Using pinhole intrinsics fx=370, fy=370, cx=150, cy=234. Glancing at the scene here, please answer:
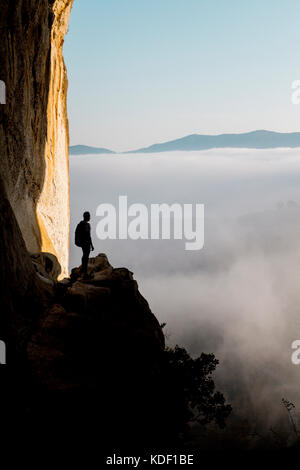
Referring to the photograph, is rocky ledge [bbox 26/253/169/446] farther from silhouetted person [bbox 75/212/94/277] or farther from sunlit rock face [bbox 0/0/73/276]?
sunlit rock face [bbox 0/0/73/276]

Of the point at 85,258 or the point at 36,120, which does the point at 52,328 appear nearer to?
the point at 85,258

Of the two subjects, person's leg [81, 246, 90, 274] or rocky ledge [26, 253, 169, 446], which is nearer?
rocky ledge [26, 253, 169, 446]

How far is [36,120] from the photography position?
26797 mm

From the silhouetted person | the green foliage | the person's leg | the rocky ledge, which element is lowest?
the green foliage

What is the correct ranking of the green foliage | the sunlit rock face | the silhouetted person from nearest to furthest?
the silhouetted person < the sunlit rock face < the green foliage

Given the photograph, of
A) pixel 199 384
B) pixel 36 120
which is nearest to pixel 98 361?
pixel 199 384

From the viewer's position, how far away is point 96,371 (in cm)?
1549

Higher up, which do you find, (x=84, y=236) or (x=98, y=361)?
(x=84, y=236)

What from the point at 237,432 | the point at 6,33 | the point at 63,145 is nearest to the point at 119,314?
the point at 6,33

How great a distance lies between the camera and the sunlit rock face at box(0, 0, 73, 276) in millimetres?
19859

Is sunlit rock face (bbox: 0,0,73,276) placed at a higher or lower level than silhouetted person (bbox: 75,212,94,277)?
higher

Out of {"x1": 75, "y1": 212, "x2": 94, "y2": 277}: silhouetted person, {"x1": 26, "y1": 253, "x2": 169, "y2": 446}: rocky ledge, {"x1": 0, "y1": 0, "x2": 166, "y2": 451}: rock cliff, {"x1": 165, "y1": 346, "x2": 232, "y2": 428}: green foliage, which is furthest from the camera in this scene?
{"x1": 165, "y1": 346, "x2": 232, "y2": 428}: green foliage

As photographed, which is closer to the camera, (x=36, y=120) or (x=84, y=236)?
→ (x=84, y=236)

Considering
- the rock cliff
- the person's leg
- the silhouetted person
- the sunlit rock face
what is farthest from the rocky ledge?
the sunlit rock face
